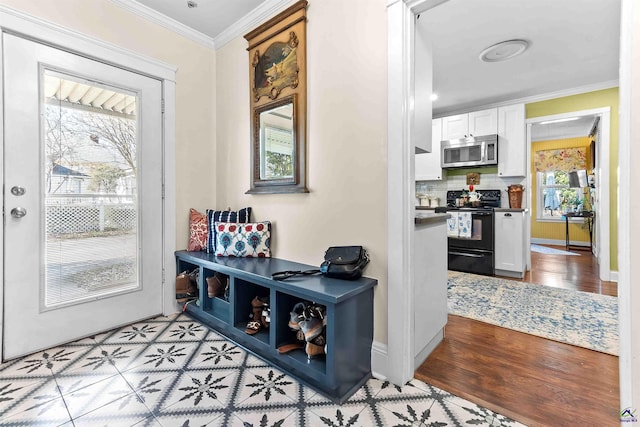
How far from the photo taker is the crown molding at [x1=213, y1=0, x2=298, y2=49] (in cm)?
221

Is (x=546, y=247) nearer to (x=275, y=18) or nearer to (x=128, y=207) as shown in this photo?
(x=275, y=18)

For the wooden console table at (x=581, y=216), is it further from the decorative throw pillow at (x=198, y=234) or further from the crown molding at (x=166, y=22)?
the crown molding at (x=166, y=22)

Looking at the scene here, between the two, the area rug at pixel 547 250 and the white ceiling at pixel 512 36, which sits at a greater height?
the white ceiling at pixel 512 36

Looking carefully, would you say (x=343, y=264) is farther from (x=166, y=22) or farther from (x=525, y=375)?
(x=166, y=22)

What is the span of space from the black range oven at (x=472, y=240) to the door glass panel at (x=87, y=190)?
149 inches

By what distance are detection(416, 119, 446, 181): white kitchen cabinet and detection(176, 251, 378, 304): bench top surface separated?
11.4 ft

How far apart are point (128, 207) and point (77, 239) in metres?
0.39

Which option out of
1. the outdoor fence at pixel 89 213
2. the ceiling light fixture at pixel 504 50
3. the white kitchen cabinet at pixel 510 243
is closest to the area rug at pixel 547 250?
the white kitchen cabinet at pixel 510 243

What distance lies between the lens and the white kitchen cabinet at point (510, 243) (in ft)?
12.2

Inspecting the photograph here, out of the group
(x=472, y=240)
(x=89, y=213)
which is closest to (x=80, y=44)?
(x=89, y=213)

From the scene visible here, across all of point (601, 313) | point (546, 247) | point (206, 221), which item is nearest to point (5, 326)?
point (206, 221)

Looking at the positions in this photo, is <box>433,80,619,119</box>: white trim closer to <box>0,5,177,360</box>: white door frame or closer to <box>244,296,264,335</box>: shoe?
<box>0,5,177,360</box>: white door frame

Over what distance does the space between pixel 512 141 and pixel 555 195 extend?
11.6 ft

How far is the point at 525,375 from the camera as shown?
1.70 metres
